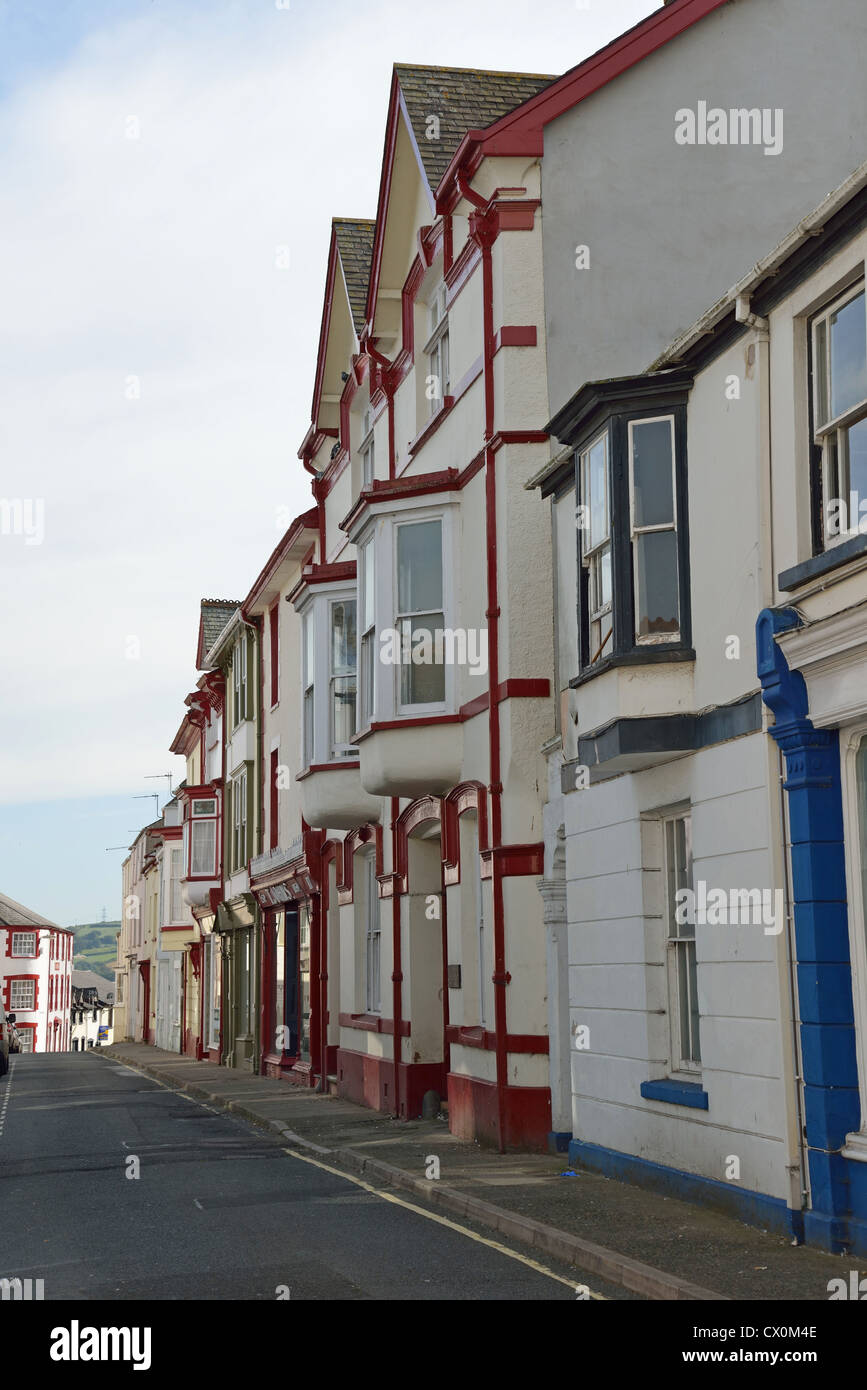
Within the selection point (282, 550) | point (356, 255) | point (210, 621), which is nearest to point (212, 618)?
point (210, 621)

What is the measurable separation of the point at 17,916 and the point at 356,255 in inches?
3087

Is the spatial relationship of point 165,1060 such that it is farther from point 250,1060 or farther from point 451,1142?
point 451,1142

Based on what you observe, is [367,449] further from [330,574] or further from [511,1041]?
[511,1041]

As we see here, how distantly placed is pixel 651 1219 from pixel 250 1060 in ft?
81.6

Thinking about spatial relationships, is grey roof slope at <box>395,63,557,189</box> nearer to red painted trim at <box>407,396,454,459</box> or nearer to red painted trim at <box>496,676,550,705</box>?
red painted trim at <box>407,396,454,459</box>

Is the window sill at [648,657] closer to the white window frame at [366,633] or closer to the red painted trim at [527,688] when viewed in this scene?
the red painted trim at [527,688]

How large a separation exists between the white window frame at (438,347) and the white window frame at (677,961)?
824 centimetres

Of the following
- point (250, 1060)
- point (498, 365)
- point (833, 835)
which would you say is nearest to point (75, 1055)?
point (250, 1060)

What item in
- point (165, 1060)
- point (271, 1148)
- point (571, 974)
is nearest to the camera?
point (571, 974)

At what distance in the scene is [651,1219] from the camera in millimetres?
10984

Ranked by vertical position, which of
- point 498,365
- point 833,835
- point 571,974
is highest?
point 498,365

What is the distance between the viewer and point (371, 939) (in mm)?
24016

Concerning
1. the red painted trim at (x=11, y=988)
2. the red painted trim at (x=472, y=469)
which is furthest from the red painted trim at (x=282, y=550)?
the red painted trim at (x=11, y=988)

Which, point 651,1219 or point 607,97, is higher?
point 607,97
